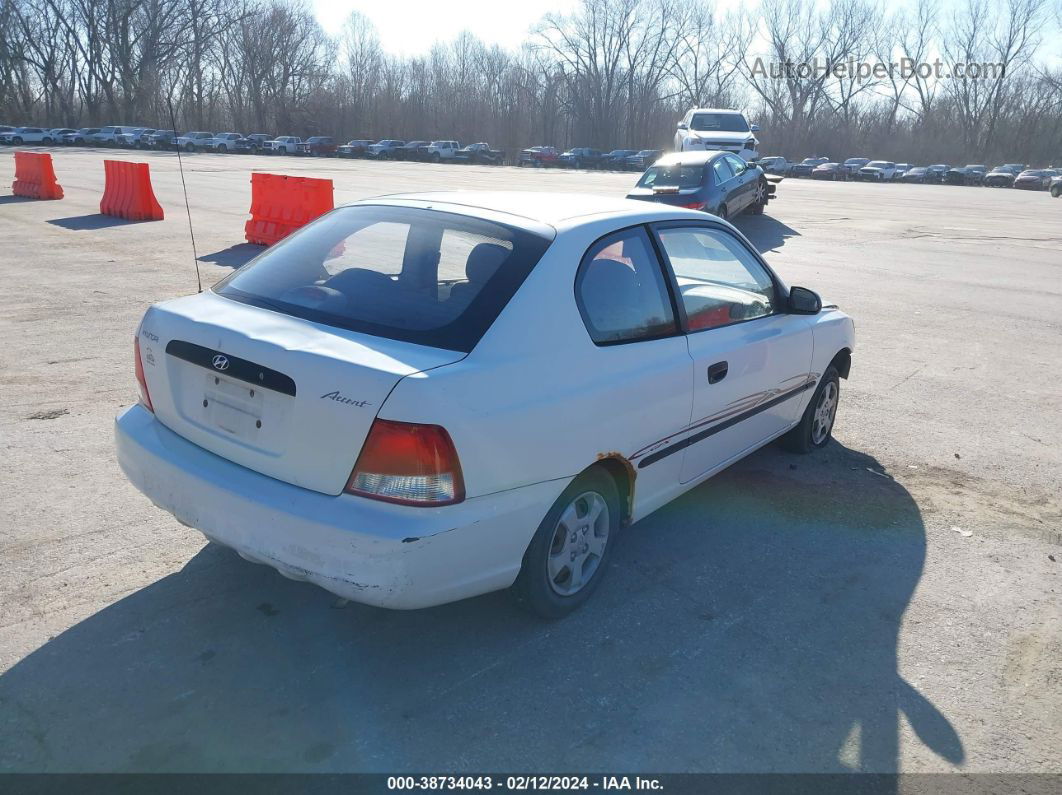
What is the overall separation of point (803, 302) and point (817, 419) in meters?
1.02

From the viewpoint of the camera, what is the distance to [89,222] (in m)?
16.3

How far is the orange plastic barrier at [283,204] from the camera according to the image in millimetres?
12805

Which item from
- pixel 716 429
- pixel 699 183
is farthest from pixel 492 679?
pixel 699 183

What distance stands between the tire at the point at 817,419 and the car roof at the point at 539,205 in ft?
5.49

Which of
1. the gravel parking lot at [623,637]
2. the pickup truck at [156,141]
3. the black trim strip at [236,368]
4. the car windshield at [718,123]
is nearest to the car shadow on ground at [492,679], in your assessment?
the gravel parking lot at [623,637]

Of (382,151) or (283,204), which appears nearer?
(283,204)

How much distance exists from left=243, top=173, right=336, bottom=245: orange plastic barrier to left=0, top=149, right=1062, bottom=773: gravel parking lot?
23.3 feet

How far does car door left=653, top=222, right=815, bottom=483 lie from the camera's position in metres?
4.07

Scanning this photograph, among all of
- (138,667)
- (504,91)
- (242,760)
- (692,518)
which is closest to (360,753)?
(242,760)

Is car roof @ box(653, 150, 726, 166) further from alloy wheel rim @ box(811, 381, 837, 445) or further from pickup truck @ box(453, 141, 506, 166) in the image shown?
pickup truck @ box(453, 141, 506, 166)

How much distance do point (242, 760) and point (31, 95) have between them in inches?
3851

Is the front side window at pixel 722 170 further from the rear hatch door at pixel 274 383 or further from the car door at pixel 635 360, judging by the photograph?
the rear hatch door at pixel 274 383

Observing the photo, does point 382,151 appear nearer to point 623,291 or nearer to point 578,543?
point 623,291

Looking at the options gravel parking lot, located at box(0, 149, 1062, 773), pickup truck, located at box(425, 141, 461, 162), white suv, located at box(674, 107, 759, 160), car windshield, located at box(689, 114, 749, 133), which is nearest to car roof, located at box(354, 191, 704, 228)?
gravel parking lot, located at box(0, 149, 1062, 773)
